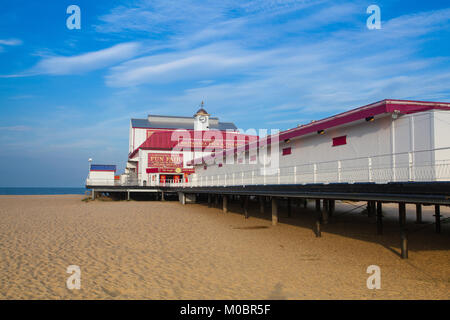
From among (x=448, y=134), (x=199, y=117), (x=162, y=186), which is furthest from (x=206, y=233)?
(x=199, y=117)

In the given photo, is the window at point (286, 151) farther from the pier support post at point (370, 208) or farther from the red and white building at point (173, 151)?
the red and white building at point (173, 151)

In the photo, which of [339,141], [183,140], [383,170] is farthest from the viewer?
[183,140]

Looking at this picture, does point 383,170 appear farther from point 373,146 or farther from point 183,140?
point 183,140

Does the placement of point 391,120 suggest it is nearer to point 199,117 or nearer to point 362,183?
point 362,183

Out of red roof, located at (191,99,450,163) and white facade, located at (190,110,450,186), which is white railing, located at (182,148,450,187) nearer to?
white facade, located at (190,110,450,186)

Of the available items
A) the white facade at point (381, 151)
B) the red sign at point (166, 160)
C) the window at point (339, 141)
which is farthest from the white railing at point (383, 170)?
the red sign at point (166, 160)

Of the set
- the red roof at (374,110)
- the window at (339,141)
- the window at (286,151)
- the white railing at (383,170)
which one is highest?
the red roof at (374,110)

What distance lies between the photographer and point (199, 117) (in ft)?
155

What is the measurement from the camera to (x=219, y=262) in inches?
411

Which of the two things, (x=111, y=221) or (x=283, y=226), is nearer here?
(x=283, y=226)

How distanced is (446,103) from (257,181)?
9.79 metres

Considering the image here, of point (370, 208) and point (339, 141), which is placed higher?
point (339, 141)

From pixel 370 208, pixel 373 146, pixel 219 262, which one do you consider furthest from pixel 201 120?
pixel 219 262

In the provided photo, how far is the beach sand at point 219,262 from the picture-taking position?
25.7 ft
